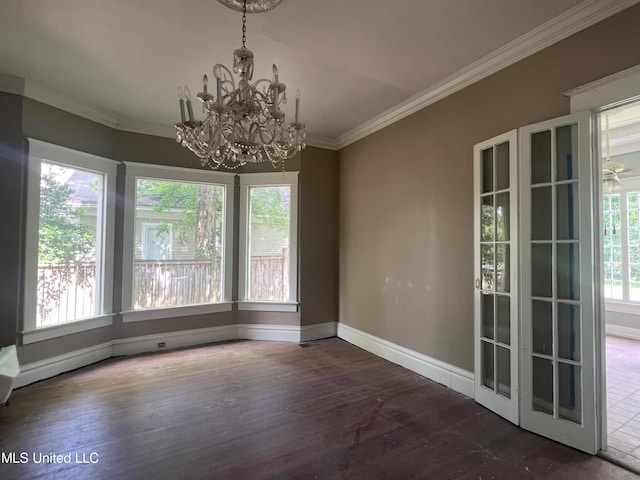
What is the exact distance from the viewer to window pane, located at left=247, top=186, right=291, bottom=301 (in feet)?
15.2

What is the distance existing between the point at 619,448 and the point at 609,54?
259 centimetres

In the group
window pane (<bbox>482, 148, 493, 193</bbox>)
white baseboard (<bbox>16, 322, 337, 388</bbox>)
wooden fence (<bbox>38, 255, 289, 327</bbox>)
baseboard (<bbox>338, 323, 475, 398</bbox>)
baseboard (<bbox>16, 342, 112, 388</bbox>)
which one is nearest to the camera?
window pane (<bbox>482, 148, 493, 193</bbox>)

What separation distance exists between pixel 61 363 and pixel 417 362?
148 inches

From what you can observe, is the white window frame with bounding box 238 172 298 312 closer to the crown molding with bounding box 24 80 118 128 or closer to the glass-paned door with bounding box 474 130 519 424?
the crown molding with bounding box 24 80 118 128

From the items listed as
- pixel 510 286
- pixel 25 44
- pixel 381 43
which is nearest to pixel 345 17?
pixel 381 43

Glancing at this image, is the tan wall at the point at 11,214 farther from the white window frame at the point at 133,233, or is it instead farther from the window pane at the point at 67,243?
the white window frame at the point at 133,233

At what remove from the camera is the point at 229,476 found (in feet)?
6.07

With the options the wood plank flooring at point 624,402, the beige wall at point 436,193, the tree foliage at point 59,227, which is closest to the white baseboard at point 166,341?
the beige wall at point 436,193

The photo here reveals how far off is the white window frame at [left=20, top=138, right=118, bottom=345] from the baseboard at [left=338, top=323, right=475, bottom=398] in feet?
10.3

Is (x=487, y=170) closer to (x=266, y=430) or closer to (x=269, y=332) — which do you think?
(x=266, y=430)

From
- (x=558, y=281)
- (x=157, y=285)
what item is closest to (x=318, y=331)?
(x=157, y=285)

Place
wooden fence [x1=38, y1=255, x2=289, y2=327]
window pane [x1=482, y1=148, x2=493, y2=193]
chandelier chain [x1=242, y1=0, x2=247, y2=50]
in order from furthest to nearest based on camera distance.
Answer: wooden fence [x1=38, y1=255, x2=289, y2=327] → window pane [x1=482, y1=148, x2=493, y2=193] → chandelier chain [x1=242, y1=0, x2=247, y2=50]

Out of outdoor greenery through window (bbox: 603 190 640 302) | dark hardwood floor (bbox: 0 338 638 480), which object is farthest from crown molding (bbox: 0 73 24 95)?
outdoor greenery through window (bbox: 603 190 640 302)

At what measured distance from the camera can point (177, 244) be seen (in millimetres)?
4277
